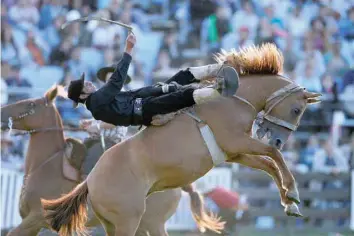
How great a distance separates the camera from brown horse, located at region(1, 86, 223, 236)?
8.84 metres

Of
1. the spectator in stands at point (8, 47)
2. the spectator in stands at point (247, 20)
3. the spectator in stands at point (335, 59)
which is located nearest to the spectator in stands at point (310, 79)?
the spectator in stands at point (335, 59)

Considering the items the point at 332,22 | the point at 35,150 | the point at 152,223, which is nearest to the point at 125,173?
the point at 152,223

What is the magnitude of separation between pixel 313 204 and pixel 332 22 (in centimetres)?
391

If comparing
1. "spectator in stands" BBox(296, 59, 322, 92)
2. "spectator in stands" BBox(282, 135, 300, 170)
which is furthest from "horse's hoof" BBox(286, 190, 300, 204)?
"spectator in stands" BBox(296, 59, 322, 92)

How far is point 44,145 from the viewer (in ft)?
30.7

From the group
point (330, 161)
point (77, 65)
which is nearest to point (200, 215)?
point (330, 161)

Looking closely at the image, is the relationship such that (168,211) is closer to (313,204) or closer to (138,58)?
(313,204)

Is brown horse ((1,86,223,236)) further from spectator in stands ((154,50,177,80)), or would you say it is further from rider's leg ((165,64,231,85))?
spectator in stands ((154,50,177,80))

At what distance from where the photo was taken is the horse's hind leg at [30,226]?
28.5ft

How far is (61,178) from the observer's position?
360 inches

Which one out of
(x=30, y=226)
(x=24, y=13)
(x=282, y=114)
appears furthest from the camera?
(x=24, y=13)

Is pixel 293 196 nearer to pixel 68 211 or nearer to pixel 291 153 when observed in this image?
pixel 68 211

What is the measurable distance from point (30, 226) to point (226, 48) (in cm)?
726

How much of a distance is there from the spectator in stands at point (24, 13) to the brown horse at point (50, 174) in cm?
652
